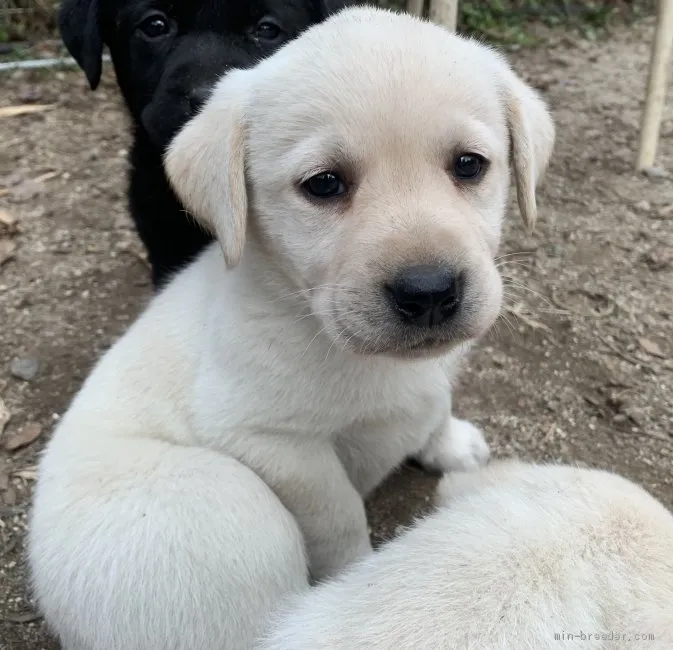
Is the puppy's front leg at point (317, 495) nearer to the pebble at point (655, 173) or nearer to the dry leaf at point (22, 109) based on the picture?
the pebble at point (655, 173)

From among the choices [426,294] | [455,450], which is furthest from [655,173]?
[426,294]

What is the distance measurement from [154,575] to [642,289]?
8.69 feet

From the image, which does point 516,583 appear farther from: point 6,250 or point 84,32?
point 6,250

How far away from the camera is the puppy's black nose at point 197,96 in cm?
262

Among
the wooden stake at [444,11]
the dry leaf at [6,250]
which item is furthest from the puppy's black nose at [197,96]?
the dry leaf at [6,250]

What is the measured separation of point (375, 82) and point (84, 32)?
1893 mm

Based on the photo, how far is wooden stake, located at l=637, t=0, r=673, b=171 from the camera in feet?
13.3

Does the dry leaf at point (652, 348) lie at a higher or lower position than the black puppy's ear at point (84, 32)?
lower

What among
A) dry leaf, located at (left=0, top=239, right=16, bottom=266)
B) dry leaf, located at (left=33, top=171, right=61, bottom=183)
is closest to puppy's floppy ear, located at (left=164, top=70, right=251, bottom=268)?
dry leaf, located at (left=0, top=239, right=16, bottom=266)

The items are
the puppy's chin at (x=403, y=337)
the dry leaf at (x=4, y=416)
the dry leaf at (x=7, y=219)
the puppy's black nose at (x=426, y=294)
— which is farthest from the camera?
the dry leaf at (x=7, y=219)

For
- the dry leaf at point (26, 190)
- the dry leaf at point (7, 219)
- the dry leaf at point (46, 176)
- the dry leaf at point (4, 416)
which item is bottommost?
the dry leaf at point (46, 176)

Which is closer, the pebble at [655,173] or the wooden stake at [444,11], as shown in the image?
the wooden stake at [444,11]

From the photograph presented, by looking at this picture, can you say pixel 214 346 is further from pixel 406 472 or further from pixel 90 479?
pixel 406 472

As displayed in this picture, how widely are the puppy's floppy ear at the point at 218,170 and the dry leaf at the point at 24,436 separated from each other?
1480 millimetres
